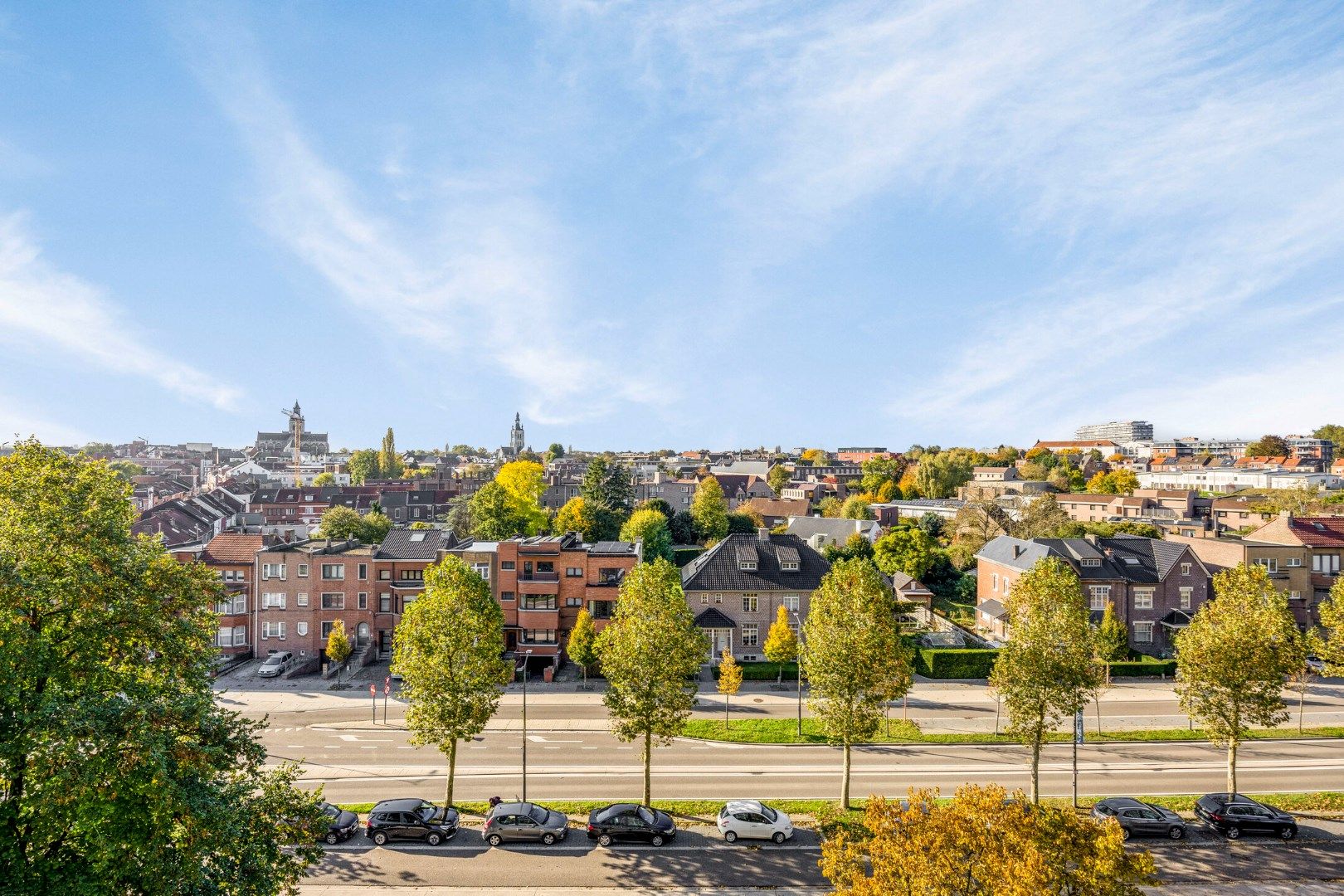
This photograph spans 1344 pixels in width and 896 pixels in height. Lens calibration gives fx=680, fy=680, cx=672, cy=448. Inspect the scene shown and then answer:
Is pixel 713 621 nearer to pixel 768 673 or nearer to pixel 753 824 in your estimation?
pixel 768 673

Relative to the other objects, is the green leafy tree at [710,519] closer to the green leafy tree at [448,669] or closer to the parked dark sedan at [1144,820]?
the green leafy tree at [448,669]

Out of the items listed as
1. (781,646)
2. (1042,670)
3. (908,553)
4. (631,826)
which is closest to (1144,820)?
(1042,670)

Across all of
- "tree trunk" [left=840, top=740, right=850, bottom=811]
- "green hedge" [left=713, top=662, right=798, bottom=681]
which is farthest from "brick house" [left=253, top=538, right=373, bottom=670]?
"tree trunk" [left=840, top=740, right=850, bottom=811]

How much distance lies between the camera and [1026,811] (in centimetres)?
1744

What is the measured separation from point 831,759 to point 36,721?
1281 inches

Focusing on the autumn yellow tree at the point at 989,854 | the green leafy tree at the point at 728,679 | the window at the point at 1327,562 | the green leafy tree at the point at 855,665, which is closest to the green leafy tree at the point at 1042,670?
the green leafy tree at the point at 855,665

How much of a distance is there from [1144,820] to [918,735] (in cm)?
1291

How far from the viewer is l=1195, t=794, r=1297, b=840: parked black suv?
27.6m

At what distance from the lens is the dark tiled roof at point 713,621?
55.1 meters

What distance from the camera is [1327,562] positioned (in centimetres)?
5956

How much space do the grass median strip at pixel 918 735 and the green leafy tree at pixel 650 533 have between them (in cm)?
3734

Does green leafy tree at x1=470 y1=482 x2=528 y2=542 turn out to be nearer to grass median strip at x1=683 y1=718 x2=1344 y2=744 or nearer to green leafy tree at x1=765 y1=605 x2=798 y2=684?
green leafy tree at x1=765 y1=605 x2=798 y2=684

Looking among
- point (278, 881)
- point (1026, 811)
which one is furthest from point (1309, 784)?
point (278, 881)

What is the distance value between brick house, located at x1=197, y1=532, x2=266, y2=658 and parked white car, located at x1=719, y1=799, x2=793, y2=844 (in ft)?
153
